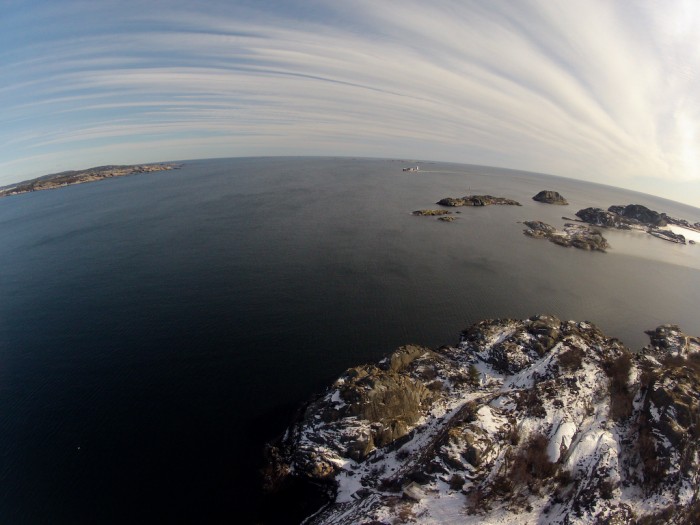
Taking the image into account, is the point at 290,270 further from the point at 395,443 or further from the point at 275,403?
the point at 395,443

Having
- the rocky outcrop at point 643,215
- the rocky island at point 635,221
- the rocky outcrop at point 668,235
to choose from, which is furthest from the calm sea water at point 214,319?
the rocky outcrop at point 643,215

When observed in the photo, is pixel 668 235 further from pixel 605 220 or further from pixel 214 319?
pixel 214 319

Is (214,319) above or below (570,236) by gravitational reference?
below

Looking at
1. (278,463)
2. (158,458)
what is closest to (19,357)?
(158,458)

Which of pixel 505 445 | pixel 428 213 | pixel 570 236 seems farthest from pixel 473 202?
pixel 505 445

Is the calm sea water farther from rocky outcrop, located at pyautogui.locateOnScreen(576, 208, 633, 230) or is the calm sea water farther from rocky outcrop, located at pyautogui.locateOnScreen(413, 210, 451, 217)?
rocky outcrop, located at pyautogui.locateOnScreen(576, 208, 633, 230)

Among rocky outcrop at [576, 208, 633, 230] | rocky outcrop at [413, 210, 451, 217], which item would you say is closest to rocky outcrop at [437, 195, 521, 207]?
rocky outcrop at [413, 210, 451, 217]

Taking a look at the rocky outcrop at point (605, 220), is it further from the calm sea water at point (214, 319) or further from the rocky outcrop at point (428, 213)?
the rocky outcrop at point (428, 213)

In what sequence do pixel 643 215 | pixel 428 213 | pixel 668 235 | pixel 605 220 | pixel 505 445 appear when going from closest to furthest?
pixel 505 445, pixel 428 213, pixel 668 235, pixel 605 220, pixel 643 215

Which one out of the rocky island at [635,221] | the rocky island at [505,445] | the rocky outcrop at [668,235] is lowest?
the rocky island at [505,445]
